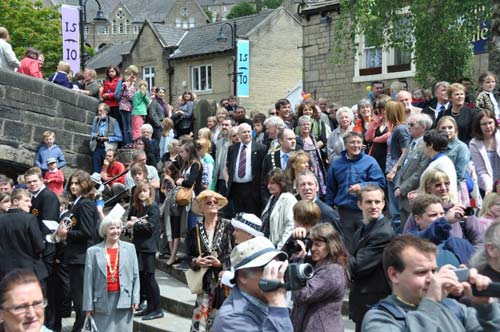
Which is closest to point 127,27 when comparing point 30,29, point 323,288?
point 30,29

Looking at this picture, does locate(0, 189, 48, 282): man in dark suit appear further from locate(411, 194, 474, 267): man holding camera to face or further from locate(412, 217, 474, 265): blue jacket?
locate(412, 217, 474, 265): blue jacket

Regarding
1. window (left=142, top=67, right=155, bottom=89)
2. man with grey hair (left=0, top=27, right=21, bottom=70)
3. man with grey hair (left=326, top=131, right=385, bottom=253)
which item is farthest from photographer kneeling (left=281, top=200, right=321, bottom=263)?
window (left=142, top=67, right=155, bottom=89)

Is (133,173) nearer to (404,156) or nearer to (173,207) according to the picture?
(173,207)

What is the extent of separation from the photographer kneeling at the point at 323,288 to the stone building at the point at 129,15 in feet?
292

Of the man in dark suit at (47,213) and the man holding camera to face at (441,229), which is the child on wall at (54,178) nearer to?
the man in dark suit at (47,213)

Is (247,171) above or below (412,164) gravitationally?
below

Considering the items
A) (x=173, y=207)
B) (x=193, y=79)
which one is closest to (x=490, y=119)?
(x=173, y=207)

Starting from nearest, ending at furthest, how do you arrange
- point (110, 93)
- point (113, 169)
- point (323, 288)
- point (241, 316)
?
point (241, 316), point (323, 288), point (113, 169), point (110, 93)

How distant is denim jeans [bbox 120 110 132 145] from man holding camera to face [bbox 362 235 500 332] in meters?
11.8

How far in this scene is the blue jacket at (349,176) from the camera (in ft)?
26.8

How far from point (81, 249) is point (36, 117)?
586 cm

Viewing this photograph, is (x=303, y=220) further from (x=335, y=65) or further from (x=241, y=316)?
(x=335, y=65)

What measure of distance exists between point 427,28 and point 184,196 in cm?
788

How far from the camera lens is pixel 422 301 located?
122 inches
